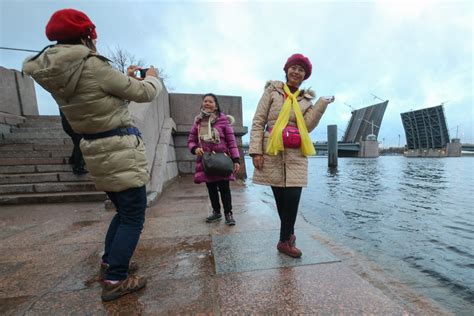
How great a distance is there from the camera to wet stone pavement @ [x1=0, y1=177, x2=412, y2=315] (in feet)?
4.95

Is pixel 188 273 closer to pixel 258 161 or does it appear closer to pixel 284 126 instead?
pixel 258 161

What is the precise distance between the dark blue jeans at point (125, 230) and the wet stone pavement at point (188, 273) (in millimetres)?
196

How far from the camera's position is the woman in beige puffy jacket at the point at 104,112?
55.4 inches

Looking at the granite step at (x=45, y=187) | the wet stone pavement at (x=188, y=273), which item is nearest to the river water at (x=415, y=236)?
the wet stone pavement at (x=188, y=273)

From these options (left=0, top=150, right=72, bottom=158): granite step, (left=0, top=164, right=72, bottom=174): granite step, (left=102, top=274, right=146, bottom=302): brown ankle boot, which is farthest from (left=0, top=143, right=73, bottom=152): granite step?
(left=102, top=274, right=146, bottom=302): brown ankle boot

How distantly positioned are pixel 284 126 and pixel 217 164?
1.11m

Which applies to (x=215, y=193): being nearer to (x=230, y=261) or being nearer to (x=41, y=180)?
(x=230, y=261)

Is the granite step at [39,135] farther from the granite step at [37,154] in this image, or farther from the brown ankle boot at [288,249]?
the brown ankle boot at [288,249]

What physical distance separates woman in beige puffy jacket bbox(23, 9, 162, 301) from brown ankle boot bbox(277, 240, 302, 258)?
1198mm

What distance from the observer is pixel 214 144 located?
3.28 metres

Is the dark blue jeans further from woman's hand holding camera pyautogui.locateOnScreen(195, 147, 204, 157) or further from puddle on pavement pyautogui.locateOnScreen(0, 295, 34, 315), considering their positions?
woman's hand holding camera pyautogui.locateOnScreen(195, 147, 204, 157)

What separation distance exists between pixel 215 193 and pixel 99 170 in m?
1.92

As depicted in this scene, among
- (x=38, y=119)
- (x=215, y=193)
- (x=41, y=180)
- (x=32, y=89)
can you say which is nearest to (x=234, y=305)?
(x=215, y=193)

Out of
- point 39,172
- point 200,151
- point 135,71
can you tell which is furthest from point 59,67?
point 39,172
